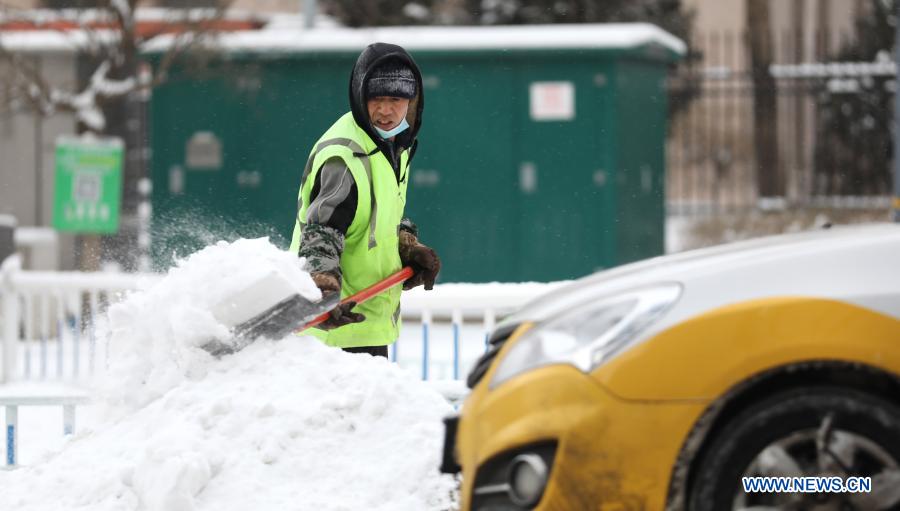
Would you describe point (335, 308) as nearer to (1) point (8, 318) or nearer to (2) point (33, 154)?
(1) point (8, 318)

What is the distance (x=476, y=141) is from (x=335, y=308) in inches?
371

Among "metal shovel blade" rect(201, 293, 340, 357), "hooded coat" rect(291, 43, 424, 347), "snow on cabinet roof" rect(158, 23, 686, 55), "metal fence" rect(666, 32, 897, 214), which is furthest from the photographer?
"metal fence" rect(666, 32, 897, 214)

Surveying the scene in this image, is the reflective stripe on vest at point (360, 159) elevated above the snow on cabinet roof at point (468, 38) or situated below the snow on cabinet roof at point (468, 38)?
below

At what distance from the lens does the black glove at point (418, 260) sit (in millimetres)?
5613

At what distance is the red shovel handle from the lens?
5.26 m

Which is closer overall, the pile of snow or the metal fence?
the pile of snow

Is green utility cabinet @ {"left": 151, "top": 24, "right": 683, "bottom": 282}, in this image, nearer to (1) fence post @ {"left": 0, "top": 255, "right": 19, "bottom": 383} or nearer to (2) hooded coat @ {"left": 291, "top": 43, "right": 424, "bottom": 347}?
(1) fence post @ {"left": 0, "top": 255, "right": 19, "bottom": 383}

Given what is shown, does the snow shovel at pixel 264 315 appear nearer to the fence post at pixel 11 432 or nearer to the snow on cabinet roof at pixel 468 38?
the fence post at pixel 11 432

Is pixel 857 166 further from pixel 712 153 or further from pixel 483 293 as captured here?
pixel 483 293

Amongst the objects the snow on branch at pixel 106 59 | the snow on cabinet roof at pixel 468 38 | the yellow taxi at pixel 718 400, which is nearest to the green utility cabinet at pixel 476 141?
the snow on cabinet roof at pixel 468 38

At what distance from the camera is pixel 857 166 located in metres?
21.5

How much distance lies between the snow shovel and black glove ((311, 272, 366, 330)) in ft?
0.07

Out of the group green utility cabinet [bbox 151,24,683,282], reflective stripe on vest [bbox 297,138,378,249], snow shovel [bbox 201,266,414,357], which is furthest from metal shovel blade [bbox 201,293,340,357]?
green utility cabinet [bbox 151,24,683,282]

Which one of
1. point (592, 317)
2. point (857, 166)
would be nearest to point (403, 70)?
point (592, 317)
